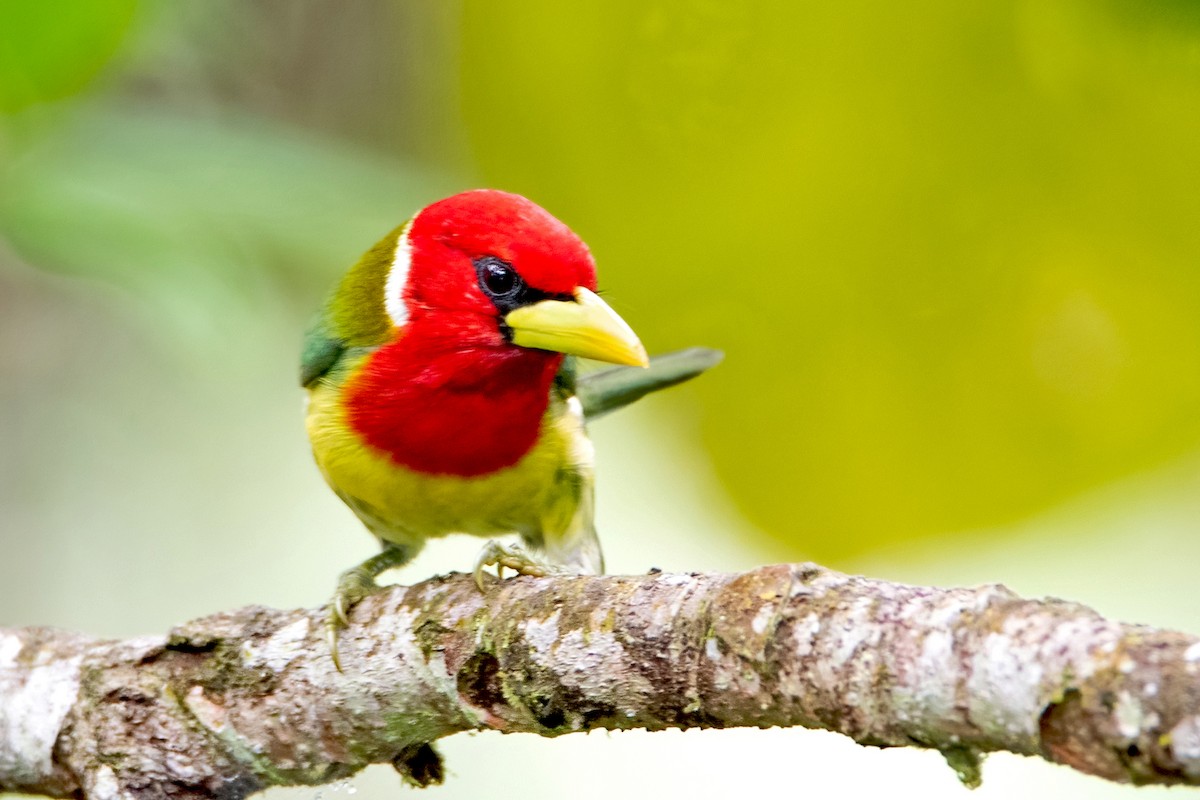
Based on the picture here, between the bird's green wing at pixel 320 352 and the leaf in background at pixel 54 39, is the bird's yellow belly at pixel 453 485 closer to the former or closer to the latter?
the bird's green wing at pixel 320 352

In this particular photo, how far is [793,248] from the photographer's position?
2717mm

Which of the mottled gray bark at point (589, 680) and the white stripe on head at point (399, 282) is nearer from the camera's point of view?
the mottled gray bark at point (589, 680)

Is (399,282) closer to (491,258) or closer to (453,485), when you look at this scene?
(491,258)

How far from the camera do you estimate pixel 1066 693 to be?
3.98 ft

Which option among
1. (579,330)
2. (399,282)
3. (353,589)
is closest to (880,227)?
(579,330)

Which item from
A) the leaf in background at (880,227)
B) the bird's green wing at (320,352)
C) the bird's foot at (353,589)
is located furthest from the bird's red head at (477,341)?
the leaf in background at (880,227)

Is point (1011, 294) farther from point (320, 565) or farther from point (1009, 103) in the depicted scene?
point (320, 565)

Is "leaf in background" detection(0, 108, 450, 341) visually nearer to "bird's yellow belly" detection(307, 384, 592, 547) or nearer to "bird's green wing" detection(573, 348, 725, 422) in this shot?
"bird's yellow belly" detection(307, 384, 592, 547)

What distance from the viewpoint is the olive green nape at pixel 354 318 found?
8.64 feet

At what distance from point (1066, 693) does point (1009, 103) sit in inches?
56.5

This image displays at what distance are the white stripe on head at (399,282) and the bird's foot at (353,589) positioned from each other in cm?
48

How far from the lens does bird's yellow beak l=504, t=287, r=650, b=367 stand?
7.53 feet

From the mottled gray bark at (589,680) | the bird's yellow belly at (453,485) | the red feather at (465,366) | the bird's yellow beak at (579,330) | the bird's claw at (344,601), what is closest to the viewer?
the mottled gray bark at (589,680)

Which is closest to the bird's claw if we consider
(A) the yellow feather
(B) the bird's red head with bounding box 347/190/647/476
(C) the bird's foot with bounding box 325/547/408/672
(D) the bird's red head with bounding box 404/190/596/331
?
(C) the bird's foot with bounding box 325/547/408/672
